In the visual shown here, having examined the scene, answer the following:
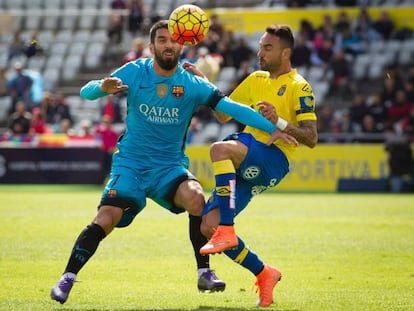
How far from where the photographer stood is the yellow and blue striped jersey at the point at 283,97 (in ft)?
29.1

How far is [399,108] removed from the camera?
25.6 metres

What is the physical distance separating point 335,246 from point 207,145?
13.0 meters

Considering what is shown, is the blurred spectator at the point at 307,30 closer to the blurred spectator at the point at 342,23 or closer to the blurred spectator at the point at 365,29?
the blurred spectator at the point at 342,23

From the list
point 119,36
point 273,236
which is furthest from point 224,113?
point 119,36

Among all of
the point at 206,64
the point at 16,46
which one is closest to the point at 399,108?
the point at 206,64

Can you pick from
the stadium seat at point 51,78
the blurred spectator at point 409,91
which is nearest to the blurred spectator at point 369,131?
the blurred spectator at point 409,91

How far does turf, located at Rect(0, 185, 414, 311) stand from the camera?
341 inches

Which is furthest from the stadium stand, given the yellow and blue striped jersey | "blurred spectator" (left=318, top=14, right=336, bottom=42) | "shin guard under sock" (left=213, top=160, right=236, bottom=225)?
"shin guard under sock" (left=213, top=160, right=236, bottom=225)

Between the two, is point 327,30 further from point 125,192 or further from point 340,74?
point 125,192

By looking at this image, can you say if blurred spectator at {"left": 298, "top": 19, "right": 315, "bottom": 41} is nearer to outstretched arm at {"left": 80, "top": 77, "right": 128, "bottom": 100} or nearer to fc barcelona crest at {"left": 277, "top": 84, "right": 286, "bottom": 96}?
fc barcelona crest at {"left": 277, "top": 84, "right": 286, "bottom": 96}

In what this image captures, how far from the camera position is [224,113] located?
8.76 m

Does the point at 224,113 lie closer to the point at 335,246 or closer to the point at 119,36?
the point at 335,246

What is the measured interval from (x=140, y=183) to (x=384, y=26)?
68.7 ft

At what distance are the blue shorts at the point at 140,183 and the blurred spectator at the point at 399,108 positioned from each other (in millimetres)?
17444
